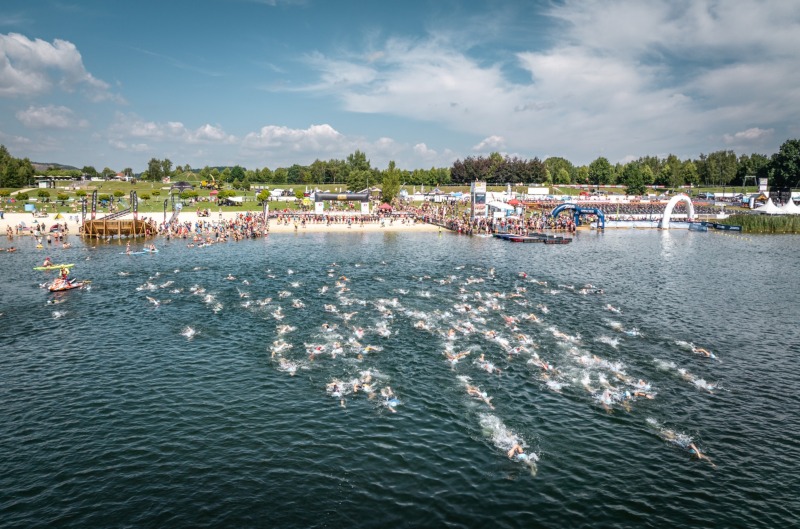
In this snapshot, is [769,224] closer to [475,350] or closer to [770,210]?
[770,210]

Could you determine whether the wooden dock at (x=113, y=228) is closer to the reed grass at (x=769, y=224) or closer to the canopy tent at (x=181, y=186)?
the canopy tent at (x=181, y=186)

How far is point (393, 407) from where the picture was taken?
2381 cm

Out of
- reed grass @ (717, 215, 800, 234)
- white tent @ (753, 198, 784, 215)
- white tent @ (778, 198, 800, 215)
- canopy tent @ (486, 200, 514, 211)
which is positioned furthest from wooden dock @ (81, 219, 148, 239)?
white tent @ (778, 198, 800, 215)

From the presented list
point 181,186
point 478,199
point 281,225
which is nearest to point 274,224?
point 281,225

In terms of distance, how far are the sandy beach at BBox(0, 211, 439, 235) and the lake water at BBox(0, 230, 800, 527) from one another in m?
50.4

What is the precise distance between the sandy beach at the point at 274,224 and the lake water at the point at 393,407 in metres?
50.4

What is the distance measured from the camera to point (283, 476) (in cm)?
1839

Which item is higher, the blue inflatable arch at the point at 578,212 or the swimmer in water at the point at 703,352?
the blue inflatable arch at the point at 578,212

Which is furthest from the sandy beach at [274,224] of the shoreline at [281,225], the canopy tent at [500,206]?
the canopy tent at [500,206]

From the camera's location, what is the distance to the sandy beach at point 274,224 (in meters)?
92.0

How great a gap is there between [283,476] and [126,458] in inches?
256

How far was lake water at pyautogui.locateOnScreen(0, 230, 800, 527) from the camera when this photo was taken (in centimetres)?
1702

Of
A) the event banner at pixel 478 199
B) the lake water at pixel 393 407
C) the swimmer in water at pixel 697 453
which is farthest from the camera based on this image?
the event banner at pixel 478 199

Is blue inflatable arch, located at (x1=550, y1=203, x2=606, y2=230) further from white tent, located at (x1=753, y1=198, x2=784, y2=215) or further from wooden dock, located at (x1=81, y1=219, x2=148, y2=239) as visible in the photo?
wooden dock, located at (x1=81, y1=219, x2=148, y2=239)
